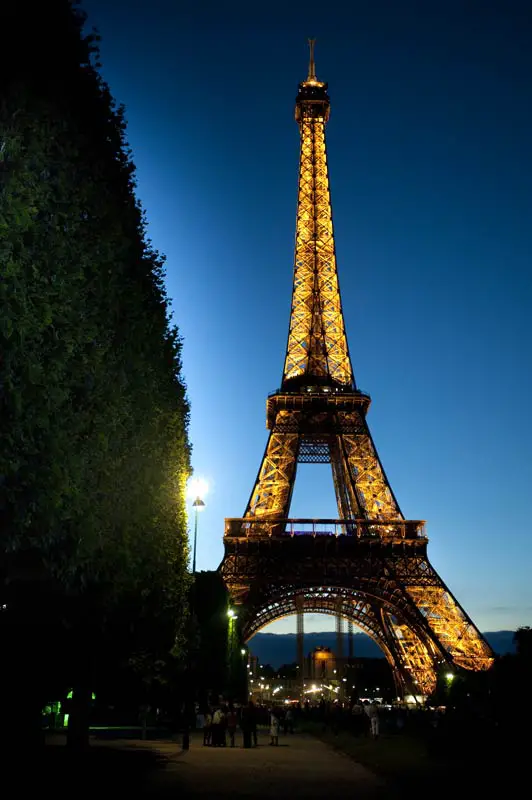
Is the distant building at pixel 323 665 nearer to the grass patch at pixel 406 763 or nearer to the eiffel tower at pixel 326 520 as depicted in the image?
the eiffel tower at pixel 326 520

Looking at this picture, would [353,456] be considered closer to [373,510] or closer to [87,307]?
[373,510]

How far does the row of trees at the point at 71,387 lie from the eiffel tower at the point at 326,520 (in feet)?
Result: 120

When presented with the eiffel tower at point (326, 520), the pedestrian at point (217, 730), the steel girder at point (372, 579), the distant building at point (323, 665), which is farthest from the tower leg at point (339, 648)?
the pedestrian at point (217, 730)

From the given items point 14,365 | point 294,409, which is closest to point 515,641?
point 14,365

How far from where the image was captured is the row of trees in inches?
533

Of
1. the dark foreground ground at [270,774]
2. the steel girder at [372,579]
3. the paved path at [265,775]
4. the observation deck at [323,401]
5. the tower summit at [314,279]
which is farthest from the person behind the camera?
the tower summit at [314,279]

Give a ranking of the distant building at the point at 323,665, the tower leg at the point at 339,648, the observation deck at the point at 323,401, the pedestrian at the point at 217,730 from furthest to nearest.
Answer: the distant building at the point at 323,665 → the tower leg at the point at 339,648 → the observation deck at the point at 323,401 → the pedestrian at the point at 217,730

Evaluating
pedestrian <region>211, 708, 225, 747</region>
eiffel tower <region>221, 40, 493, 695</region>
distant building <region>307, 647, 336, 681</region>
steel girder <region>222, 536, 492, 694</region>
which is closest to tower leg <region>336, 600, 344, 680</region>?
distant building <region>307, 647, 336, 681</region>

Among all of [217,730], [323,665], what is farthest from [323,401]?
[323,665]

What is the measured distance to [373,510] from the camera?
65500mm

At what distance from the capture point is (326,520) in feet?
214

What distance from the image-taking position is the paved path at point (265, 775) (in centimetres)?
1768

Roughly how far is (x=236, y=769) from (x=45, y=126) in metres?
18.2

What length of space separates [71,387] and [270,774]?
12.8 metres
